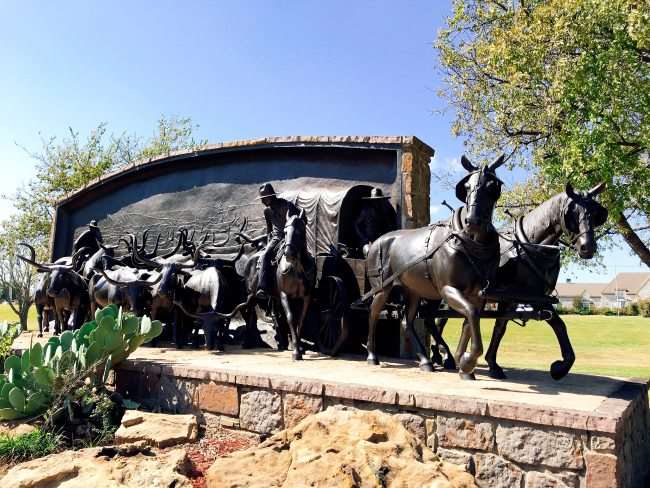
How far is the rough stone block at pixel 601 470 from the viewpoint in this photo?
4016 millimetres

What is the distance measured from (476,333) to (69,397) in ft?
14.6

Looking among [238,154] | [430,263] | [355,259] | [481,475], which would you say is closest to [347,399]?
[481,475]

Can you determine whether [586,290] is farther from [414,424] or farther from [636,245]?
[414,424]

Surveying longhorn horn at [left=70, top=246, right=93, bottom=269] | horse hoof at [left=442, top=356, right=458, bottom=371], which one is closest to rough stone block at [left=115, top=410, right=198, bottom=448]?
horse hoof at [left=442, top=356, right=458, bottom=371]

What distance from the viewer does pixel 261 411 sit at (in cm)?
587

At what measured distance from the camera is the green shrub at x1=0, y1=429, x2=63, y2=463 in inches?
218

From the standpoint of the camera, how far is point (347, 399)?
5.32 metres

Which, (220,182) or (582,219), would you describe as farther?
(220,182)

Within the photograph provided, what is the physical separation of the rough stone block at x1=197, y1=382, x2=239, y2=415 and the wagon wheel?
97.8 inches

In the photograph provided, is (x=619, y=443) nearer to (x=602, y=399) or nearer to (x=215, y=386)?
(x=602, y=399)

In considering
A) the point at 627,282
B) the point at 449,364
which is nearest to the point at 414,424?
the point at 449,364

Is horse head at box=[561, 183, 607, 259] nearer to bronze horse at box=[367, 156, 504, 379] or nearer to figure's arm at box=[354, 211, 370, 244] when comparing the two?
bronze horse at box=[367, 156, 504, 379]

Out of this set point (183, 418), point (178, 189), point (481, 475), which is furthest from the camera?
point (178, 189)

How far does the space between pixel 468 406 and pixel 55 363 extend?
436cm
